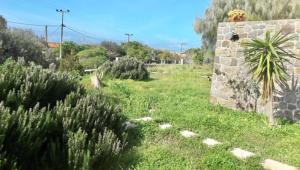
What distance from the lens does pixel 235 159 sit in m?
5.06

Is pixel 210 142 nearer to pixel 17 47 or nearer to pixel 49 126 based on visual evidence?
pixel 49 126

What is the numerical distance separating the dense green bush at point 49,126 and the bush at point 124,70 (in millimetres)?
9518

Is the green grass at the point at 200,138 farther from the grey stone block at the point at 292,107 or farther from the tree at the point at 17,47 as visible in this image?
the tree at the point at 17,47

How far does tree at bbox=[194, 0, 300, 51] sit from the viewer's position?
17.0 meters

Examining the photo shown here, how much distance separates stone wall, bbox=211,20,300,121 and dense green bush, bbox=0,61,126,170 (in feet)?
12.4

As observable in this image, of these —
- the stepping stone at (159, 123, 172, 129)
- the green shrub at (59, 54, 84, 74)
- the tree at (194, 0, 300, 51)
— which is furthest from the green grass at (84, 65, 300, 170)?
the green shrub at (59, 54, 84, 74)

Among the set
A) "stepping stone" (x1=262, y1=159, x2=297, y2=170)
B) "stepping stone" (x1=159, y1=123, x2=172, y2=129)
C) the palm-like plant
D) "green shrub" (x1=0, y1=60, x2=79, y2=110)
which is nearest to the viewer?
"green shrub" (x1=0, y1=60, x2=79, y2=110)

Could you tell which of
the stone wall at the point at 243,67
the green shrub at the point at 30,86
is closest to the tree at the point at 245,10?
the stone wall at the point at 243,67

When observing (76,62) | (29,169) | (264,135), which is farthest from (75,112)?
(76,62)

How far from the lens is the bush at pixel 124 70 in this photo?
50.3ft

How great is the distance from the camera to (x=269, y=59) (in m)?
6.71

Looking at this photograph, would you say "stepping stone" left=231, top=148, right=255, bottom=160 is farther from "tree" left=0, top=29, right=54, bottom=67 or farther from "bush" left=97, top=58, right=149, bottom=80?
"bush" left=97, top=58, right=149, bottom=80

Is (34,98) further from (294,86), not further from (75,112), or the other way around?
(294,86)

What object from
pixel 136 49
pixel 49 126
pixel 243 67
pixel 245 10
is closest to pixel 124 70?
pixel 245 10
